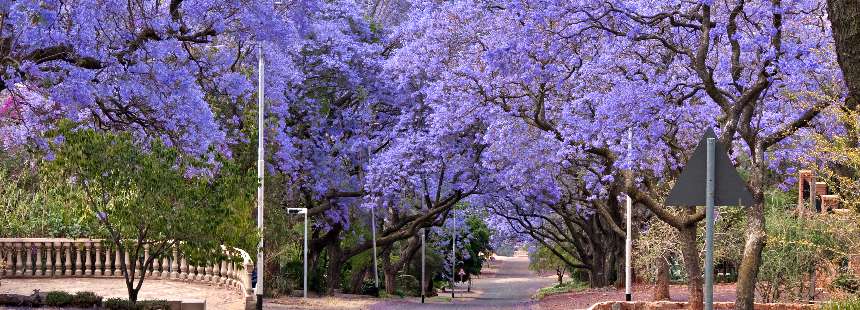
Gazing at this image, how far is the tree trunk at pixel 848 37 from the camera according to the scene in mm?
8219

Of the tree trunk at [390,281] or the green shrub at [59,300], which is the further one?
the tree trunk at [390,281]

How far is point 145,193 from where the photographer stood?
62.6 feet

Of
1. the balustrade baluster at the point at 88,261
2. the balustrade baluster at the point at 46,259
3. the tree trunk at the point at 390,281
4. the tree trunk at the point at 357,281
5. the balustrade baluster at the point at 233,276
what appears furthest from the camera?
the tree trunk at the point at 390,281

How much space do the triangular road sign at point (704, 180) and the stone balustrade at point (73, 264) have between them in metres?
→ 18.5

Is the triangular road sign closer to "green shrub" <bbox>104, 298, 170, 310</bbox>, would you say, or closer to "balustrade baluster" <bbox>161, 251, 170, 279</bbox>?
"green shrub" <bbox>104, 298, 170, 310</bbox>

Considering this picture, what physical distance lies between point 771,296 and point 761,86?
9.03 meters

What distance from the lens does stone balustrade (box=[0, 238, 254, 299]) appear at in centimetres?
2789

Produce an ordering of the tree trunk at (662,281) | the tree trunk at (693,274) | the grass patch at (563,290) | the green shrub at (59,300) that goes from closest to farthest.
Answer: the green shrub at (59,300), the tree trunk at (693,274), the tree trunk at (662,281), the grass patch at (563,290)

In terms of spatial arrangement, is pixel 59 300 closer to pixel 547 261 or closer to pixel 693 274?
pixel 693 274

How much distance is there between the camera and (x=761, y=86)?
742 inches

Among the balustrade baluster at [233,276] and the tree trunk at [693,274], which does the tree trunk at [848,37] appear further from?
the balustrade baluster at [233,276]

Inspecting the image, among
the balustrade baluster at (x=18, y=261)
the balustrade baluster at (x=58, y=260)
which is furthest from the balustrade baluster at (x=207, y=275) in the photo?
the balustrade baluster at (x=18, y=261)

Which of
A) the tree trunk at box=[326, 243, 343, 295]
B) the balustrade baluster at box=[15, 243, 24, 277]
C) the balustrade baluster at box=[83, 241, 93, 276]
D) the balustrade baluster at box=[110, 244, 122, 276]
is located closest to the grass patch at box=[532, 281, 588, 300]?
the tree trunk at box=[326, 243, 343, 295]

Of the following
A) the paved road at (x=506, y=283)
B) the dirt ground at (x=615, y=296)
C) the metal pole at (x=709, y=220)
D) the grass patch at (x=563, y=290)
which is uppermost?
the metal pole at (x=709, y=220)
